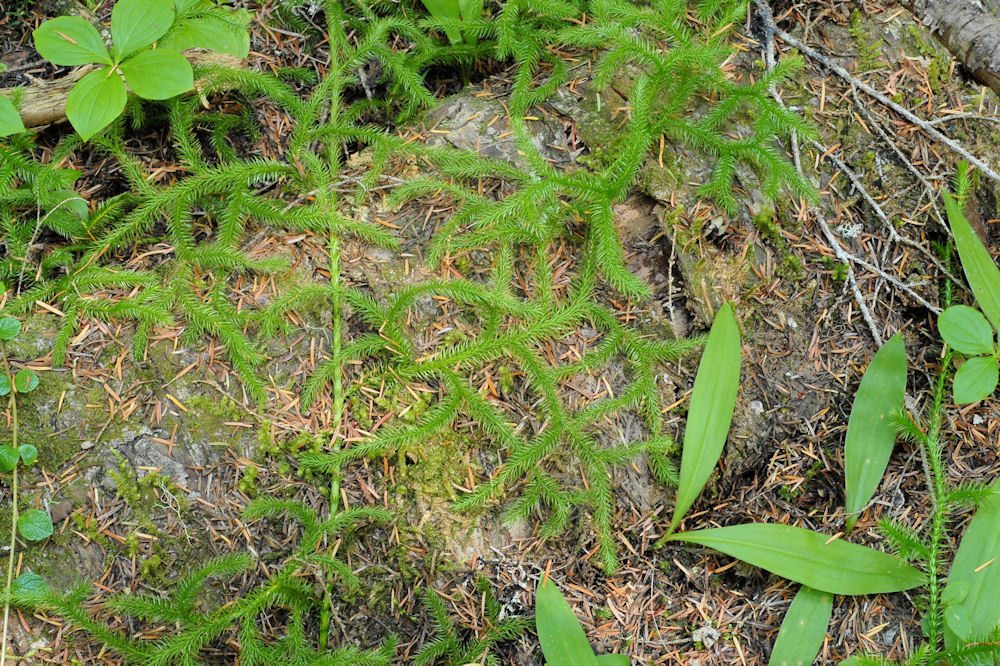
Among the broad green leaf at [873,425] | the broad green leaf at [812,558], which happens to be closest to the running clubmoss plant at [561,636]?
the broad green leaf at [812,558]

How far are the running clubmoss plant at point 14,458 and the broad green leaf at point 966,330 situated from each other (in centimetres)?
331

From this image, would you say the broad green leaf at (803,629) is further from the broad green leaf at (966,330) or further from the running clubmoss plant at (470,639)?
the broad green leaf at (966,330)

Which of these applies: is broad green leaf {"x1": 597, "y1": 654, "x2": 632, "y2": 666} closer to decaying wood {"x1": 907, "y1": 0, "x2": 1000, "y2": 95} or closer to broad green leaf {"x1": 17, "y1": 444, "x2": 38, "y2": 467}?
broad green leaf {"x1": 17, "y1": 444, "x2": 38, "y2": 467}

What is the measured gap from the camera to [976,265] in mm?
2645

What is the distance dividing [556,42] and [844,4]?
4.49ft

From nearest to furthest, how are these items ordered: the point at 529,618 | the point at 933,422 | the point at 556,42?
the point at 529,618
the point at 933,422
the point at 556,42

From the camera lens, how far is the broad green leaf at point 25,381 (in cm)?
232

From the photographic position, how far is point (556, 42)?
9.55 feet

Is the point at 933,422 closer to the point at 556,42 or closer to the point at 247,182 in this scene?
the point at 556,42

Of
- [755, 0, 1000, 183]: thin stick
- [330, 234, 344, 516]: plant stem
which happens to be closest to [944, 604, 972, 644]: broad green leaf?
[755, 0, 1000, 183]: thin stick

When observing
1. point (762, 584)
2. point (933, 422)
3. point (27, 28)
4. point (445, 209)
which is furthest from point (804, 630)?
point (27, 28)

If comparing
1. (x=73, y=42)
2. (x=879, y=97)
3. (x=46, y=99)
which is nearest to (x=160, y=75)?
(x=73, y=42)

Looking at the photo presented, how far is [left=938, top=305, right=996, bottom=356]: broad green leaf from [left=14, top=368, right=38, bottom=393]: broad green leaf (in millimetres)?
3362

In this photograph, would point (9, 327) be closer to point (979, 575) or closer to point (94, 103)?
A: point (94, 103)
